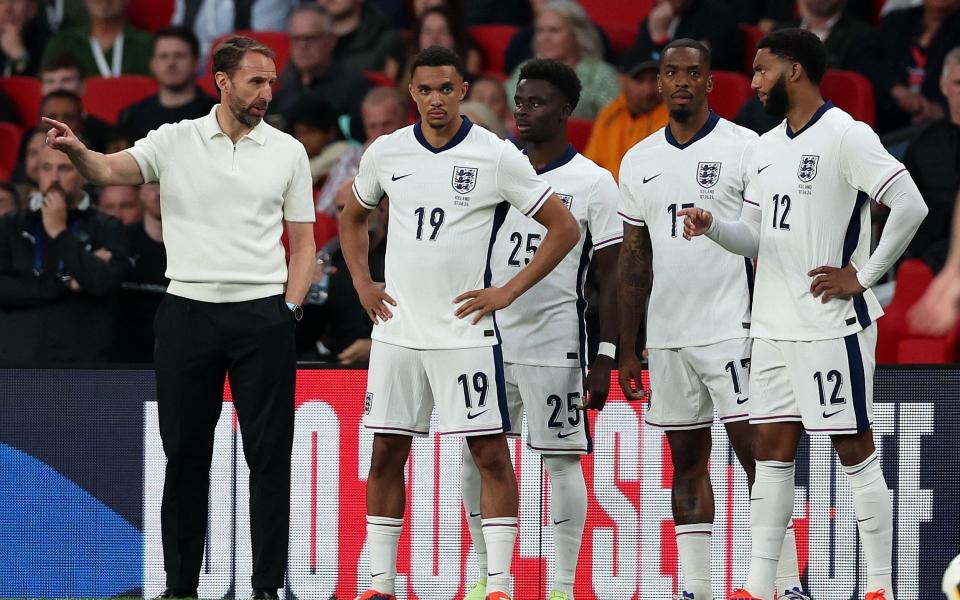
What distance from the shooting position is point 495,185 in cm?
634

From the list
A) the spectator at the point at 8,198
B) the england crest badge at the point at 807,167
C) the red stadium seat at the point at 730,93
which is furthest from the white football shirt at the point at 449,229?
the red stadium seat at the point at 730,93

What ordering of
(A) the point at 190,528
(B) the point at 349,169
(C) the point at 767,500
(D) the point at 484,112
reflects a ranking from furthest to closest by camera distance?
1. (B) the point at 349,169
2. (D) the point at 484,112
3. (A) the point at 190,528
4. (C) the point at 767,500

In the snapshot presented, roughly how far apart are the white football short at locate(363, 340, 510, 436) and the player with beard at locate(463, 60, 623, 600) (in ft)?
1.72

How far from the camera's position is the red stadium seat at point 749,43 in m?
11.4

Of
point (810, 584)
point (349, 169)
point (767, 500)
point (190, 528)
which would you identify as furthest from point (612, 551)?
point (349, 169)

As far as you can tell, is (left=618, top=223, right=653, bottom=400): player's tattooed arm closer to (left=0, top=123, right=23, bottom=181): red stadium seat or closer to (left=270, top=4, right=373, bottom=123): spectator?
(left=270, top=4, right=373, bottom=123): spectator

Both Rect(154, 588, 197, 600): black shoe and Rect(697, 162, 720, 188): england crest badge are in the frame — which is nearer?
Rect(154, 588, 197, 600): black shoe

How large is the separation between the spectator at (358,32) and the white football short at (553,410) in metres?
5.97

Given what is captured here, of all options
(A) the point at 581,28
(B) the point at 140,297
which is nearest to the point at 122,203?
(B) the point at 140,297

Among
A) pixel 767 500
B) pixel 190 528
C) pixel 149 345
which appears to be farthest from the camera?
pixel 149 345

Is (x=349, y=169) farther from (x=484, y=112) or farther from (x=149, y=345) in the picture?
(x=149, y=345)

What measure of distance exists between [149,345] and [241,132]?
2.59 meters

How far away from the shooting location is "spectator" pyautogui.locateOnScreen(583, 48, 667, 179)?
9789 millimetres

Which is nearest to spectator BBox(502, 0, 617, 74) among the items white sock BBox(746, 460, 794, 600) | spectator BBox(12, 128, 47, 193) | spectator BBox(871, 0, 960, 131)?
spectator BBox(871, 0, 960, 131)
